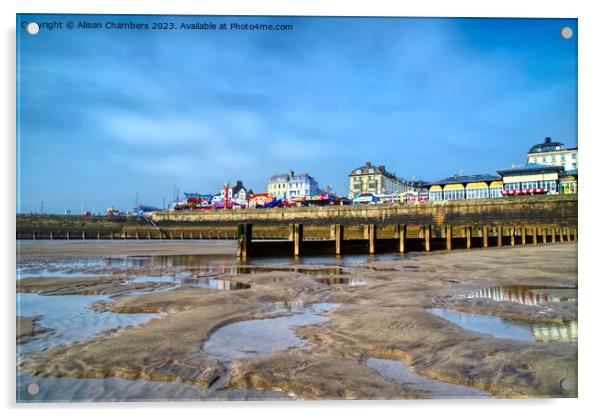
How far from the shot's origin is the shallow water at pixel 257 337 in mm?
4238

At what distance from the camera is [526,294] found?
7668mm

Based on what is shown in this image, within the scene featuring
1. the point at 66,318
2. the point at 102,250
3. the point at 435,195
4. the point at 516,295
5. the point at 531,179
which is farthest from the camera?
the point at 435,195

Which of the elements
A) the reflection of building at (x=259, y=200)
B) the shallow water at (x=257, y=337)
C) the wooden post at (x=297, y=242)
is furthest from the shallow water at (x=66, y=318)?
the reflection of building at (x=259, y=200)

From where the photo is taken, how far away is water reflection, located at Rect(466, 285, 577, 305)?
6.98m

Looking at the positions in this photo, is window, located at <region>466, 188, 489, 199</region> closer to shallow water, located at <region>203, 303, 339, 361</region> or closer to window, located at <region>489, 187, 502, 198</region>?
window, located at <region>489, 187, 502, 198</region>

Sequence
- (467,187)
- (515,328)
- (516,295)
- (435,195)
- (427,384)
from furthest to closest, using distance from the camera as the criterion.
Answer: (435,195)
(467,187)
(516,295)
(515,328)
(427,384)

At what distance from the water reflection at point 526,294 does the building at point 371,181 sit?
9434cm

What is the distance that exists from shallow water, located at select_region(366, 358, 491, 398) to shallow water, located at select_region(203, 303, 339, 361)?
107 centimetres

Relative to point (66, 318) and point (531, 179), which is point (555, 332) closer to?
point (66, 318)

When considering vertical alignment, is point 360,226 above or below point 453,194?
below

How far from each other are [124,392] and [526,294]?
7.35 m

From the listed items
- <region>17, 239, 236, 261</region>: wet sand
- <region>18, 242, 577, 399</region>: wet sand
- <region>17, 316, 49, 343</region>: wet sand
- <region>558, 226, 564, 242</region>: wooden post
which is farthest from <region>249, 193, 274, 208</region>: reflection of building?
<region>17, 316, 49, 343</region>: wet sand

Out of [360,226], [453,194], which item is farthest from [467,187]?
[360,226]

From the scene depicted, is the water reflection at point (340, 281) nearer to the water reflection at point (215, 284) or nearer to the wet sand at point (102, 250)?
the water reflection at point (215, 284)
